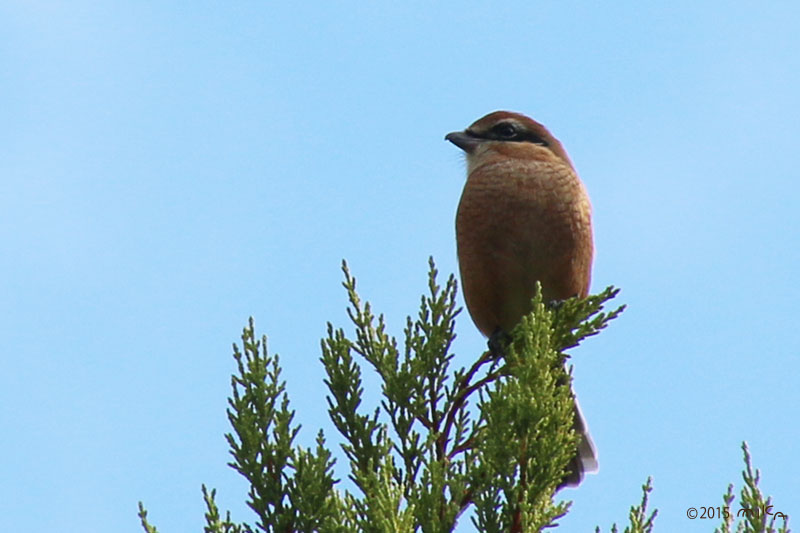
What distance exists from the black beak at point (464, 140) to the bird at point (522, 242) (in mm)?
522

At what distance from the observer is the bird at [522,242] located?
216 inches

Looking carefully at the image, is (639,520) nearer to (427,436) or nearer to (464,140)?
(427,436)

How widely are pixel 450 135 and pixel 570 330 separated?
2.63 metres

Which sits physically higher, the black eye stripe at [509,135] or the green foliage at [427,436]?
the black eye stripe at [509,135]

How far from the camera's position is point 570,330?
4258 mm

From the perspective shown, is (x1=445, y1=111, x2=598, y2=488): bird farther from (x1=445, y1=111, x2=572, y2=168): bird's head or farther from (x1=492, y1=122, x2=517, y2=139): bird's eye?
(x1=492, y1=122, x2=517, y2=139): bird's eye

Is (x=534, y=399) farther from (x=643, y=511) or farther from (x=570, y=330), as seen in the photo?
(x=570, y=330)

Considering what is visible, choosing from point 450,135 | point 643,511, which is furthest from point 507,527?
point 450,135

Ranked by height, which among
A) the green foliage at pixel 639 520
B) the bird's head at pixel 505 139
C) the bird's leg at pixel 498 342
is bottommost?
the green foliage at pixel 639 520

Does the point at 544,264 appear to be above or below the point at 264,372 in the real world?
above

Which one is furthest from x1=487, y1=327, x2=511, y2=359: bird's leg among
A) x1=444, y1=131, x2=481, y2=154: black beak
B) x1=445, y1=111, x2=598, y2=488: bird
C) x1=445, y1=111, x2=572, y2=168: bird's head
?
x1=444, y1=131, x2=481, y2=154: black beak

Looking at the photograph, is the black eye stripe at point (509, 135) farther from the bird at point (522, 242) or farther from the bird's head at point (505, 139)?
the bird at point (522, 242)

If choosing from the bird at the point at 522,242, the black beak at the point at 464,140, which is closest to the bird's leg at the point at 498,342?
the bird at the point at 522,242

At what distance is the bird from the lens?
5.50 metres
